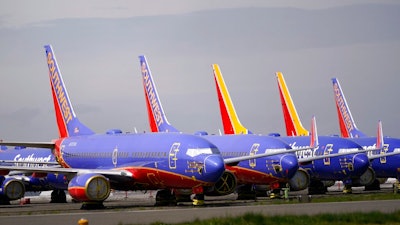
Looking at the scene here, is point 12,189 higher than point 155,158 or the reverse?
the reverse

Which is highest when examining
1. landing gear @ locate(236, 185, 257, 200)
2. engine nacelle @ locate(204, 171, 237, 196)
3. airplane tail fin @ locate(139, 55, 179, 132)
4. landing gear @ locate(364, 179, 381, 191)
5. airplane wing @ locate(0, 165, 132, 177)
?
airplane tail fin @ locate(139, 55, 179, 132)

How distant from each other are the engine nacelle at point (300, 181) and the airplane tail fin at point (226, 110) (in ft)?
48.0

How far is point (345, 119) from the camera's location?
328 feet

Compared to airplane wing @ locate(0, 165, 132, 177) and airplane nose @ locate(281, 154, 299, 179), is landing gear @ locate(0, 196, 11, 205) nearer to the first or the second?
airplane wing @ locate(0, 165, 132, 177)

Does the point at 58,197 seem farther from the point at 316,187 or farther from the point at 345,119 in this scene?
the point at 345,119

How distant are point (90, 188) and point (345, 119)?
4757 centimetres

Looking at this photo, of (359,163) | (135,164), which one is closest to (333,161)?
(359,163)

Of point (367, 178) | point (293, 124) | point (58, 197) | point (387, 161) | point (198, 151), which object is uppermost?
point (293, 124)

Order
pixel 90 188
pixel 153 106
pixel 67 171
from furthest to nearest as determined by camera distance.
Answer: pixel 153 106 < pixel 67 171 < pixel 90 188

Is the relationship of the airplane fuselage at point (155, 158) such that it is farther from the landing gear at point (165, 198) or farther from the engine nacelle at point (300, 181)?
the engine nacelle at point (300, 181)

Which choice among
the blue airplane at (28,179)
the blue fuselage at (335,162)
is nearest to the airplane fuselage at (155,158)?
the blue airplane at (28,179)

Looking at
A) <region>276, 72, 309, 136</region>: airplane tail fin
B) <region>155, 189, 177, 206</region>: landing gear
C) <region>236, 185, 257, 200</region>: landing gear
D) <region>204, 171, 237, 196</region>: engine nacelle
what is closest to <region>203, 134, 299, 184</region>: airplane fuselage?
<region>236, 185, 257, 200</region>: landing gear

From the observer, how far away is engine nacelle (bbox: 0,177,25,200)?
72688 millimetres

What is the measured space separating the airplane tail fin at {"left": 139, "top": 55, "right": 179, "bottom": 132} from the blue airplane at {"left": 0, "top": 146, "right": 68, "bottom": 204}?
1046 centimetres
